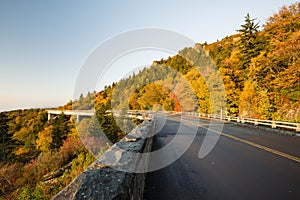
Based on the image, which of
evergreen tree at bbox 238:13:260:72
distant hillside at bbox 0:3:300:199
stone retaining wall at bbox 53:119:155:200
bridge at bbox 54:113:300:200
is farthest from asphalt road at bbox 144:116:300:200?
evergreen tree at bbox 238:13:260:72

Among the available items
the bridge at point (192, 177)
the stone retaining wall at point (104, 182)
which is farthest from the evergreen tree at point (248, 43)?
the stone retaining wall at point (104, 182)

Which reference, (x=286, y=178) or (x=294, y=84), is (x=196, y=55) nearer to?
(x=294, y=84)

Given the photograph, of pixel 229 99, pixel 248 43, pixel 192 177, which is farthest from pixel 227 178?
pixel 248 43

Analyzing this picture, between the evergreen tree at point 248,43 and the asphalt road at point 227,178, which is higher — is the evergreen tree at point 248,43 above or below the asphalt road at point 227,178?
above

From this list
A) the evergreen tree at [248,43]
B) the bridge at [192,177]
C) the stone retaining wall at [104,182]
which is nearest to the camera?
the stone retaining wall at [104,182]

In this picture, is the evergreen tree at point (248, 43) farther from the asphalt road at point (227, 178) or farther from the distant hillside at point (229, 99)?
the asphalt road at point (227, 178)

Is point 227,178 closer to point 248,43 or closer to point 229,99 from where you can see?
point 229,99

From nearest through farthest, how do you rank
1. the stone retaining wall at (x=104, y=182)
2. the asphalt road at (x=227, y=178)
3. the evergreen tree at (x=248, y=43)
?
the stone retaining wall at (x=104, y=182)
the asphalt road at (x=227, y=178)
the evergreen tree at (x=248, y=43)

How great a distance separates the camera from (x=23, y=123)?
332 feet

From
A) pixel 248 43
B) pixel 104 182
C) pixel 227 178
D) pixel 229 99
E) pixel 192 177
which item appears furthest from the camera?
pixel 248 43

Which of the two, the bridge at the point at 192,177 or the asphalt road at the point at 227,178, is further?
the asphalt road at the point at 227,178

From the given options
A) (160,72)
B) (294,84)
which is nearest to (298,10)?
(294,84)

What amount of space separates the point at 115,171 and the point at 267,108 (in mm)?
25124

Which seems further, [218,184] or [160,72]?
[160,72]
